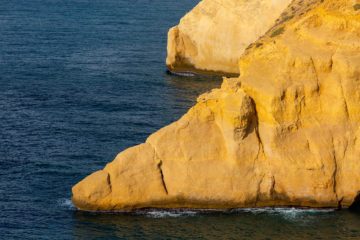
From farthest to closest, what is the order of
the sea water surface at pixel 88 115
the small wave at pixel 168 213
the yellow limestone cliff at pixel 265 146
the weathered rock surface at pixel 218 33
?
the weathered rock surface at pixel 218 33, the yellow limestone cliff at pixel 265 146, the small wave at pixel 168 213, the sea water surface at pixel 88 115

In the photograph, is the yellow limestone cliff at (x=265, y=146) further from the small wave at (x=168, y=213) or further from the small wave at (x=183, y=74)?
the small wave at (x=183, y=74)

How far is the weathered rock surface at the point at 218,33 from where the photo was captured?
9400cm

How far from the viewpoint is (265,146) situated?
5775 cm

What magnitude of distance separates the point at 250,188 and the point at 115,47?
164ft

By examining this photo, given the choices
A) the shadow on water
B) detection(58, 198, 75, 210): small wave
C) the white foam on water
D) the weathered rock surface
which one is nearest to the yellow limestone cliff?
the white foam on water

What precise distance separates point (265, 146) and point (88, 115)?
23251 mm

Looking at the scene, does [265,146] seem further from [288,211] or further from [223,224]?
[223,224]

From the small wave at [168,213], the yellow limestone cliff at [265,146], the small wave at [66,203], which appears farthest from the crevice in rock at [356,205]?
the small wave at [66,203]

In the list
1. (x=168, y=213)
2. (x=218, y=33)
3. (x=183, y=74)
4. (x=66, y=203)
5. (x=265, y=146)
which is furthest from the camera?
(x=218, y=33)

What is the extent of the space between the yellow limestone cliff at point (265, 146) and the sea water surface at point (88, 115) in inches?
42.3

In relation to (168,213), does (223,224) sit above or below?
below

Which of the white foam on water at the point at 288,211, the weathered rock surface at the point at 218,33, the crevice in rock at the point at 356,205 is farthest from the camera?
the weathered rock surface at the point at 218,33

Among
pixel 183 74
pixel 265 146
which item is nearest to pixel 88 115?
pixel 183 74

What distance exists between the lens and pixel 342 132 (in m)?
57.9
